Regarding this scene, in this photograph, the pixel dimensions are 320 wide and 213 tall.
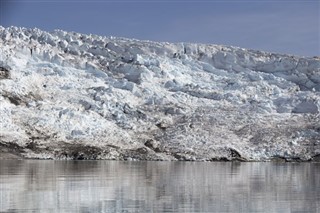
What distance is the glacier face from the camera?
106m

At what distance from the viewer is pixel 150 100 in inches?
5074

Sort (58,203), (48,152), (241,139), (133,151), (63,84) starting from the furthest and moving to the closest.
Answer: (63,84)
(241,139)
(133,151)
(48,152)
(58,203)

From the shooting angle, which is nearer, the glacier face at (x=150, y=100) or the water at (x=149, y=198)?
the water at (x=149, y=198)

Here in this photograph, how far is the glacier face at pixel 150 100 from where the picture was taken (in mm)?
105500

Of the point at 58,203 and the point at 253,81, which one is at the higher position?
the point at 253,81

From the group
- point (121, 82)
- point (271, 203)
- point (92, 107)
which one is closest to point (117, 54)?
point (121, 82)

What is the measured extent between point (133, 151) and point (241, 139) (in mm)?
24234

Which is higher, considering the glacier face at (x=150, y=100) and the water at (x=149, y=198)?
the glacier face at (x=150, y=100)

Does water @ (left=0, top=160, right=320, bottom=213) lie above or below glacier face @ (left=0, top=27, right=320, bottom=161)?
below

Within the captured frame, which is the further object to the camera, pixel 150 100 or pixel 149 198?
pixel 150 100

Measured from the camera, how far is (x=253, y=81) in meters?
144

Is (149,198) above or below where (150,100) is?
below

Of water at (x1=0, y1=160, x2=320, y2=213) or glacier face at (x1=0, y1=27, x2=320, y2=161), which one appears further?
glacier face at (x1=0, y1=27, x2=320, y2=161)

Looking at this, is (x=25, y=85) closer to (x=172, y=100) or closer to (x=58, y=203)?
(x=172, y=100)
